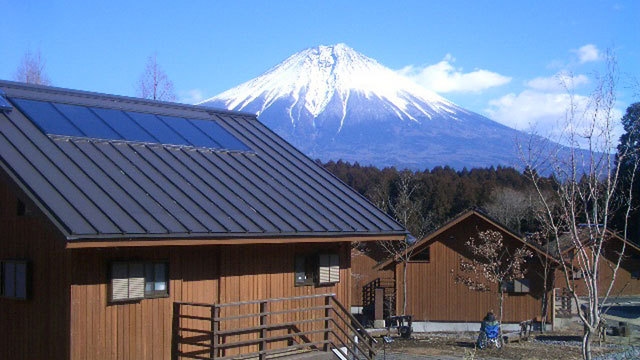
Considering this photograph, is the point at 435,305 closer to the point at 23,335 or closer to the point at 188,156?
the point at 188,156

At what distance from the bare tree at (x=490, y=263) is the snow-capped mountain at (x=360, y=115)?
250 ft

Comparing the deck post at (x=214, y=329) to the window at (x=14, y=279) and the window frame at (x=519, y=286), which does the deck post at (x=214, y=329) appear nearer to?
the window at (x=14, y=279)

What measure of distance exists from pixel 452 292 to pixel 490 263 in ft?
8.45

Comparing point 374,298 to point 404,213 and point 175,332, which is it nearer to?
point 404,213

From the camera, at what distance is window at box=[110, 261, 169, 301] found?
12.0 meters

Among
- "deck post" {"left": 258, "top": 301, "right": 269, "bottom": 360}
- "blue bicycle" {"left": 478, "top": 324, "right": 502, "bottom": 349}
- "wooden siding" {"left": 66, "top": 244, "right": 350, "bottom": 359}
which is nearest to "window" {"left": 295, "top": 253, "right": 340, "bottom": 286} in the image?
"wooden siding" {"left": 66, "top": 244, "right": 350, "bottom": 359}

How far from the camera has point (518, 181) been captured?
58438 mm

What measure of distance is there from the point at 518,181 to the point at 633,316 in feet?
76.6

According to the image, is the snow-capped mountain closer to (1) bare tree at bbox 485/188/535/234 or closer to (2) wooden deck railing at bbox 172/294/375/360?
(1) bare tree at bbox 485/188/535/234

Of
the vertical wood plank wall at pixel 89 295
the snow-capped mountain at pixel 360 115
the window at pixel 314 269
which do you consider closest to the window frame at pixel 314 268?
the window at pixel 314 269

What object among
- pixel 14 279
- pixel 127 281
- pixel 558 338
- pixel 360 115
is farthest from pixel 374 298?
pixel 360 115

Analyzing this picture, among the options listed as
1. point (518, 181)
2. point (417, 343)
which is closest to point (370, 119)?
point (518, 181)

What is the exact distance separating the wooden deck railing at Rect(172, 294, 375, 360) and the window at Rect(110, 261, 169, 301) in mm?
485

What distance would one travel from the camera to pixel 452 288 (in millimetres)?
31047
